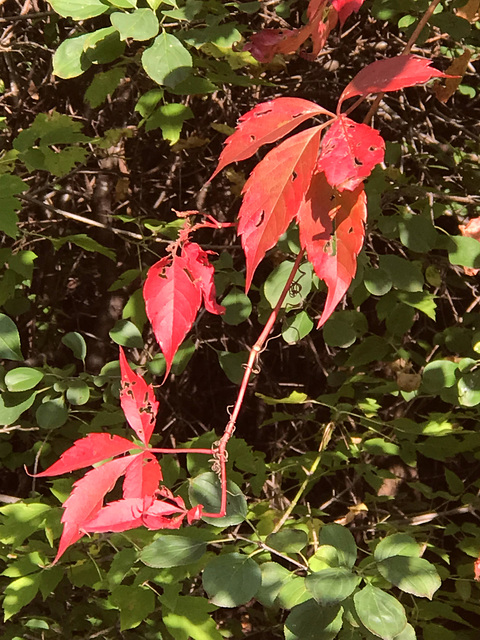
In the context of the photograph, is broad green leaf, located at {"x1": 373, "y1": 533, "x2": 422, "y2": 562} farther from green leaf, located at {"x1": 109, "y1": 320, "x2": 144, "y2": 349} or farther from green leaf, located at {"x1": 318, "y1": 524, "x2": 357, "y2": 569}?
green leaf, located at {"x1": 109, "y1": 320, "x2": 144, "y2": 349}

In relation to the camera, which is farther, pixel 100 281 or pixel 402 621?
pixel 100 281

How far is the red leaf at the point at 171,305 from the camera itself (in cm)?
85

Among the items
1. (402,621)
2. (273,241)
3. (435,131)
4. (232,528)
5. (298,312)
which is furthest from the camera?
(435,131)

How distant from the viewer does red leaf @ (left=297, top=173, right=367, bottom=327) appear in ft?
2.26

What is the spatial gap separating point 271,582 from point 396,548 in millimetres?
178

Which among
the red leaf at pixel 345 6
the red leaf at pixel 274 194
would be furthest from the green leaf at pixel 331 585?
the red leaf at pixel 345 6

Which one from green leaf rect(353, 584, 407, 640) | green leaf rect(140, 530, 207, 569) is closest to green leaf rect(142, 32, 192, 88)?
green leaf rect(140, 530, 207, 569)

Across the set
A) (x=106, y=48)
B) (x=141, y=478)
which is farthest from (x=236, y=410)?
(x=106, y=48)

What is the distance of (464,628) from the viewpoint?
2.03m

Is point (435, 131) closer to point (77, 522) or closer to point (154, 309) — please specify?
point (154, 309)

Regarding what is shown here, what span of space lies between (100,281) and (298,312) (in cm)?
94

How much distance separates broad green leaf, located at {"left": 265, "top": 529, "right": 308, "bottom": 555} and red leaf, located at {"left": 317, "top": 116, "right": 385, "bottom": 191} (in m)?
0.51

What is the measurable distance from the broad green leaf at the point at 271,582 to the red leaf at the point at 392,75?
2.06 feet

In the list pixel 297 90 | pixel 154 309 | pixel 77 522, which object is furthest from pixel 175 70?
pixel 297 90
